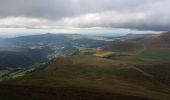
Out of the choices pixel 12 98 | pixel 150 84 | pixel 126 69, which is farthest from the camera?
pixel 126 69

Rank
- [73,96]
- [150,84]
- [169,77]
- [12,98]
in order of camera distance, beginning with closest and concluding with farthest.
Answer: [12,98] < [73,96] < [150,84] < [169,77]

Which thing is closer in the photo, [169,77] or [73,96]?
[73,96]

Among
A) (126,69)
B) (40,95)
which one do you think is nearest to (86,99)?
(40,95)

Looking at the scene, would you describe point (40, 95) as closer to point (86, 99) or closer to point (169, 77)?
point (86, 99)

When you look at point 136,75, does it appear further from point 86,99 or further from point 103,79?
point 86,99

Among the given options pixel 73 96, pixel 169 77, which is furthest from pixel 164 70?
pixel 73 96

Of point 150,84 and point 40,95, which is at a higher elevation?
point 40,95
